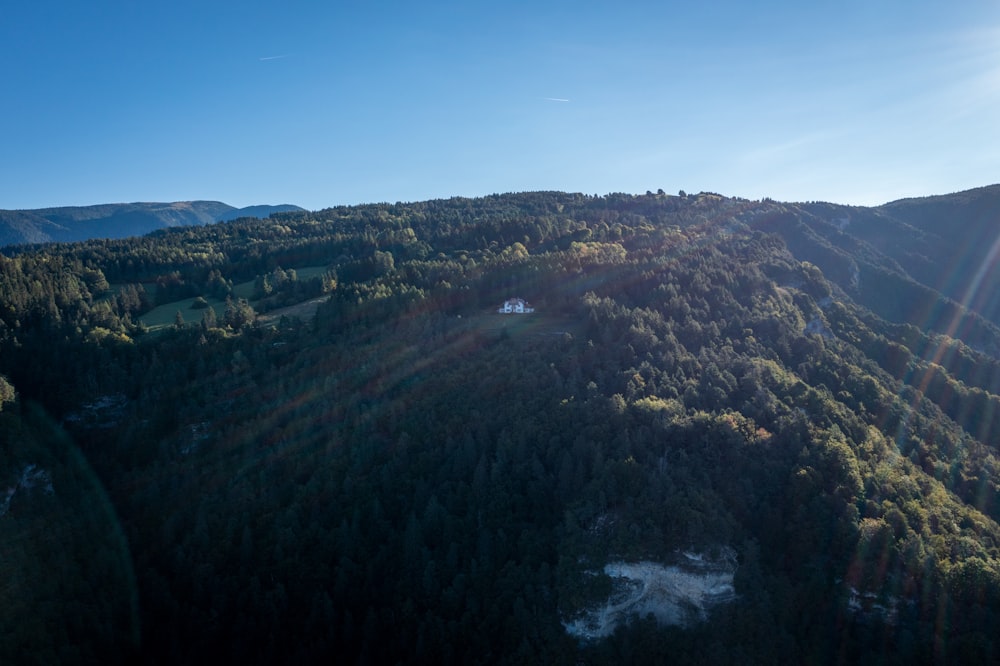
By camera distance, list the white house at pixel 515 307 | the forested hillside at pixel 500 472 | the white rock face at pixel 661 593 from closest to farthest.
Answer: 1. the white rock face at pixel 661 593
2. the forested hillside at pixel 500 472
3. the white house at pixel 515 307

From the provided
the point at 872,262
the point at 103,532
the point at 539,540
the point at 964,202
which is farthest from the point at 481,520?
the point at 964,202

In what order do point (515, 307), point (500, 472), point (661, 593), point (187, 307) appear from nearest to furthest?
point (661, 593) < point (500, 472) < point (515, 307) < point (187, 307)

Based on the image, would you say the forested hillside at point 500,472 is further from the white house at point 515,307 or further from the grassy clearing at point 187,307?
the white house at point 515,307

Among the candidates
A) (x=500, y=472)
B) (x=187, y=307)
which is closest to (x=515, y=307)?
(x=500, y=472)

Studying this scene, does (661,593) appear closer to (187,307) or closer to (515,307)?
(515,307)

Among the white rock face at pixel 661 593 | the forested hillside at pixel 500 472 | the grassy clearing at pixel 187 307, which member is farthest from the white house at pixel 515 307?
the white rock face at pixel 661 593

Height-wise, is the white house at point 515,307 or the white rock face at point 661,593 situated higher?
the white house at point 515,307
